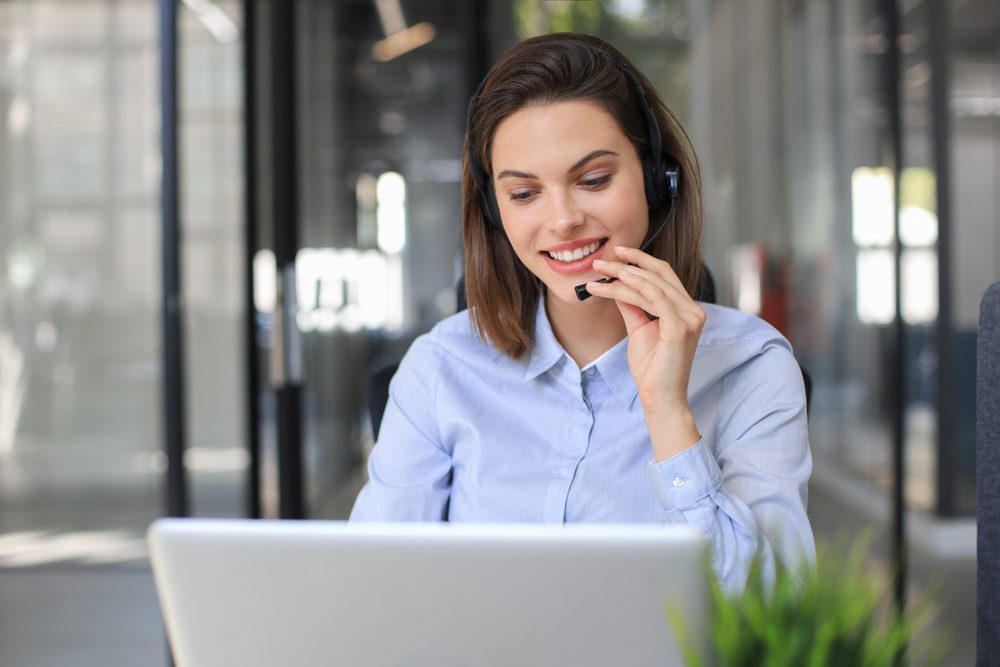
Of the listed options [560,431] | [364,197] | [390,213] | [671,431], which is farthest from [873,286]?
[671,431]

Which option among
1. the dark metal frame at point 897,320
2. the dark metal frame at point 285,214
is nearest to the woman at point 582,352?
the dark metal frame at point 285,214

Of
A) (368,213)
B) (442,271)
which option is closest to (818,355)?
(442,271)

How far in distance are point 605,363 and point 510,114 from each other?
14.3 inches

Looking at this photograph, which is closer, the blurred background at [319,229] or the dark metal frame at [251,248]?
the dark metal frame at [251,248]

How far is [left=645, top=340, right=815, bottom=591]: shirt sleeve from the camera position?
44.8 inches

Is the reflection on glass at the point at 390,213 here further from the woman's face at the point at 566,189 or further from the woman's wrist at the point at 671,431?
the woman's wrist at the point at 671,431

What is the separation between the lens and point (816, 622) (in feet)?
1.75

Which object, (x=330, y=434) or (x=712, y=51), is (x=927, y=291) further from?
(x=330, y=434)

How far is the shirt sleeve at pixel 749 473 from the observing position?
114 cm

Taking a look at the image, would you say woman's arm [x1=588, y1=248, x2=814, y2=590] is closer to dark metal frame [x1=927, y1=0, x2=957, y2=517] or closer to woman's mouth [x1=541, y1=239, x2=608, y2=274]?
woman's mouth [x1=541, y1=239, x2=608, y2=274]

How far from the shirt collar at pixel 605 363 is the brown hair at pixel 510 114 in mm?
21

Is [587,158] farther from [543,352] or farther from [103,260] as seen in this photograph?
[103,260]

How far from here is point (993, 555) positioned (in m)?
1.10

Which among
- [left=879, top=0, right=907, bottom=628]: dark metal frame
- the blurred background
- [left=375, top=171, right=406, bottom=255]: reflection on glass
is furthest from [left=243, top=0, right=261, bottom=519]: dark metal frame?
[left=879, top=0, right=907, bottom=628]: dark metal frame
